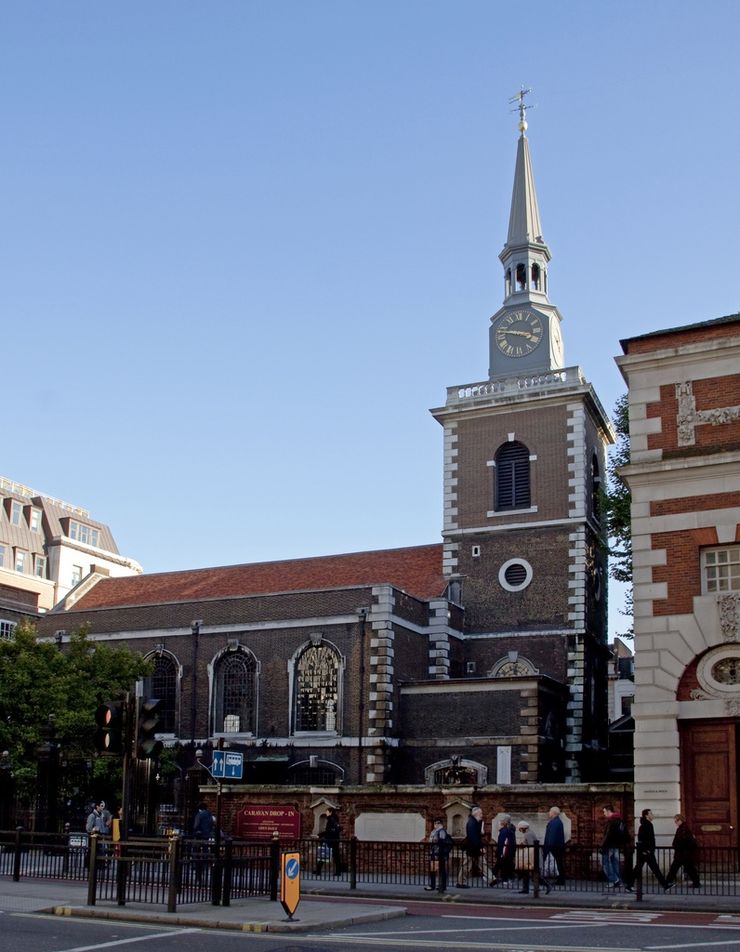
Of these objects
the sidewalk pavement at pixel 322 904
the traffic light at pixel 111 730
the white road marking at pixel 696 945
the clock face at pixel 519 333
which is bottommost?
the sidewalk pavement at pixel 322 904

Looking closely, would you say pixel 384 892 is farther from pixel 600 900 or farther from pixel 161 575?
pixel 161 575

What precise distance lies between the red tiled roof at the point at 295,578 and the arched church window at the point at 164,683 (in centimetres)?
233

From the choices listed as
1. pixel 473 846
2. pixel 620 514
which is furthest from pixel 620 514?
pixel 473 846

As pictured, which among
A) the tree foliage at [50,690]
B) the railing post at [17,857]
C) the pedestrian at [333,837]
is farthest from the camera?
the tree foliage at [50,690]

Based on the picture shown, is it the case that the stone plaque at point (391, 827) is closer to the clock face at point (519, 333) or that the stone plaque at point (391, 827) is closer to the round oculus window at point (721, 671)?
the round oculus window at point (721, 671)

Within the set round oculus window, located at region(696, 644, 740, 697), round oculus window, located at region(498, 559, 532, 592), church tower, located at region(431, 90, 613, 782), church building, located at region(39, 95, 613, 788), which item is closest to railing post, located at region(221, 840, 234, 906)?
round oculus window, located at region(696, 644, 740, 697)

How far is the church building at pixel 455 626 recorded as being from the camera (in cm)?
3894

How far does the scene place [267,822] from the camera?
95.0 ft

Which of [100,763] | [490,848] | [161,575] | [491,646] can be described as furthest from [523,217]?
[490,848]

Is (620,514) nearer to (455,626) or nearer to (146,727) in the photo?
(455,626)

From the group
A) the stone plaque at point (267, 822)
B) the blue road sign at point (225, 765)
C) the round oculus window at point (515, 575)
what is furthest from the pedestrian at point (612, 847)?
the round oculus window at point (515, 575)

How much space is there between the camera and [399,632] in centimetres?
4075

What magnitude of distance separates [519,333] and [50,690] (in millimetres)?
A: 23162

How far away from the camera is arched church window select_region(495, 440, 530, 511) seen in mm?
44688
